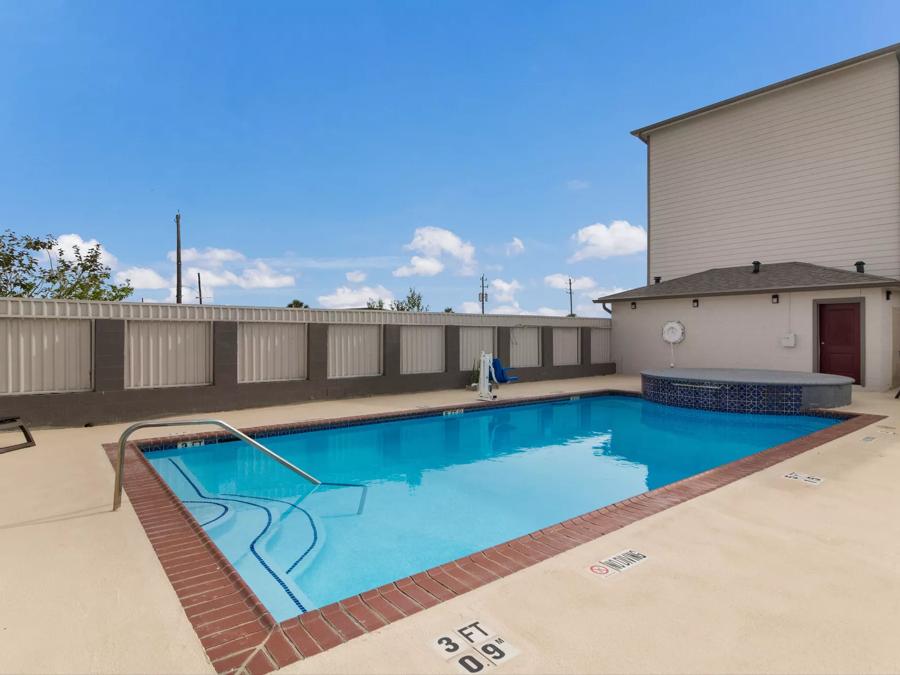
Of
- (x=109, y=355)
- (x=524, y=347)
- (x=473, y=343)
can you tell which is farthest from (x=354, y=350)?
(x=524, y=347)

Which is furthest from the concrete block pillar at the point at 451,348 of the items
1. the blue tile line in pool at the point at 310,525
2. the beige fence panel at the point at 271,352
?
the blue tile line in pool at the point at 310,525

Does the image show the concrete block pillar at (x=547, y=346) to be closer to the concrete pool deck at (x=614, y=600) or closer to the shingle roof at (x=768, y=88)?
the shingle roof at (x=768, y=88)

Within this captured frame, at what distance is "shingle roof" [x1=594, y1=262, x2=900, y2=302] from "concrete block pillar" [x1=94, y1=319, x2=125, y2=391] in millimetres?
13229

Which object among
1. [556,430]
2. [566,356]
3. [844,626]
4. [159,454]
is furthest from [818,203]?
[159,454]

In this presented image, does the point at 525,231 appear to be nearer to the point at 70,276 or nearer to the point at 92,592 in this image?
the point at 70,276

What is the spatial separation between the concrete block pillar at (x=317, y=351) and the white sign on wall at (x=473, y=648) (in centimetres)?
897

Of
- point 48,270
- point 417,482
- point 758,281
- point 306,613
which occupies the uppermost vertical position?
point 48,270

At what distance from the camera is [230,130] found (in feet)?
60.7

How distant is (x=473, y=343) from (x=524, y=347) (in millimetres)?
1918

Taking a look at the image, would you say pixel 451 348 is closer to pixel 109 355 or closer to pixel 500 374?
pixel 500 374

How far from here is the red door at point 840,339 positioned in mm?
11672

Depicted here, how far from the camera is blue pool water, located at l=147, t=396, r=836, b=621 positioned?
12.5 ft

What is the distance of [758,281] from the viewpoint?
13.2 m

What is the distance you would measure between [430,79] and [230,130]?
305 inches
